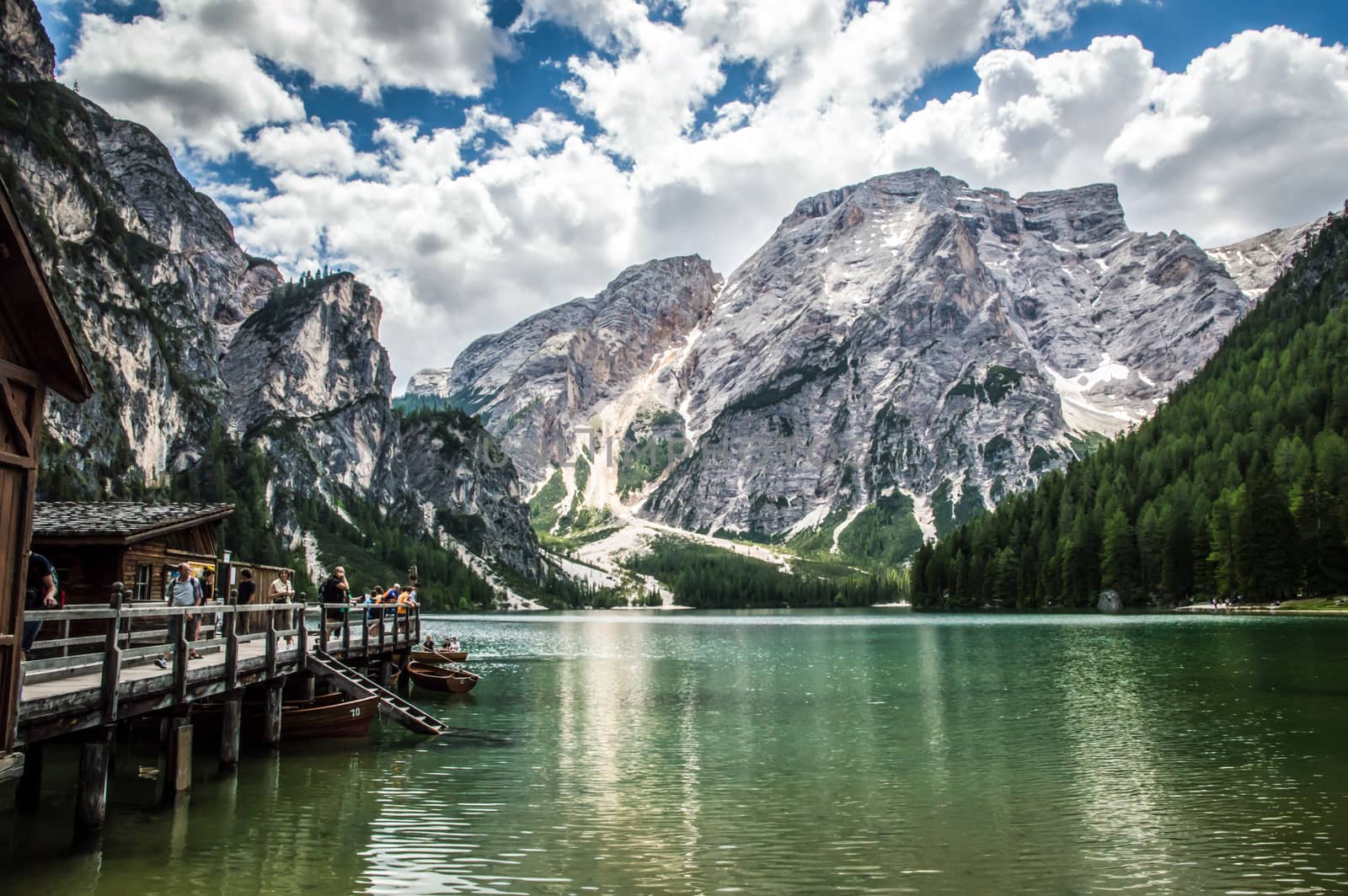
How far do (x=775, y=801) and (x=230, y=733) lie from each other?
16.6 m

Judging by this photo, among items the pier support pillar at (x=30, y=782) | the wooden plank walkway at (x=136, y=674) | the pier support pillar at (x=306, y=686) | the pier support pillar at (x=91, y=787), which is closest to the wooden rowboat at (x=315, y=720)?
the pier support pillar at (x=306, y=686)

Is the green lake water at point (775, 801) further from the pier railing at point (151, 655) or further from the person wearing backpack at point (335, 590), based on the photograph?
the person wearing backpack at point (335, 590)

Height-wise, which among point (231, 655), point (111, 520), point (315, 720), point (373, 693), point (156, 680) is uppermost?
point (111, 520)

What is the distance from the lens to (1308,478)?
4712 inches

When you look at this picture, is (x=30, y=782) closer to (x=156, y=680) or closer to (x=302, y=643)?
(x=156, y=680)

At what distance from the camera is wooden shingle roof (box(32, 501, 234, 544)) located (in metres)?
37.2

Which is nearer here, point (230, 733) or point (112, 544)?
point (230, 733)

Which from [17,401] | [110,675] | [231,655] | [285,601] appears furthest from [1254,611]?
[17,401]

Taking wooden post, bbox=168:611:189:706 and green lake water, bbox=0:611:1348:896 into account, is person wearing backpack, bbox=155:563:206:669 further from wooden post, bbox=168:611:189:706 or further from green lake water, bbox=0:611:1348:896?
green lake water, bbox=0:611:1348:896

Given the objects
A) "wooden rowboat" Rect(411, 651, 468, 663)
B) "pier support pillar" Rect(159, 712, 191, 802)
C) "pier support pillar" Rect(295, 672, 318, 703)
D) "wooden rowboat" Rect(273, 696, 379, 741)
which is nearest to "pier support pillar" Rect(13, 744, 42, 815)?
"pier support pillar" Rect(159, 712, 191, 802)

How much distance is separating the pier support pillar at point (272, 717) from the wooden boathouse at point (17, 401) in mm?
17638

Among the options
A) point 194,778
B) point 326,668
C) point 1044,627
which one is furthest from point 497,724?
point 1044,627

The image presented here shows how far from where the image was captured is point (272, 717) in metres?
33.2

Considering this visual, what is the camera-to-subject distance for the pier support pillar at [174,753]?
24.5 m
